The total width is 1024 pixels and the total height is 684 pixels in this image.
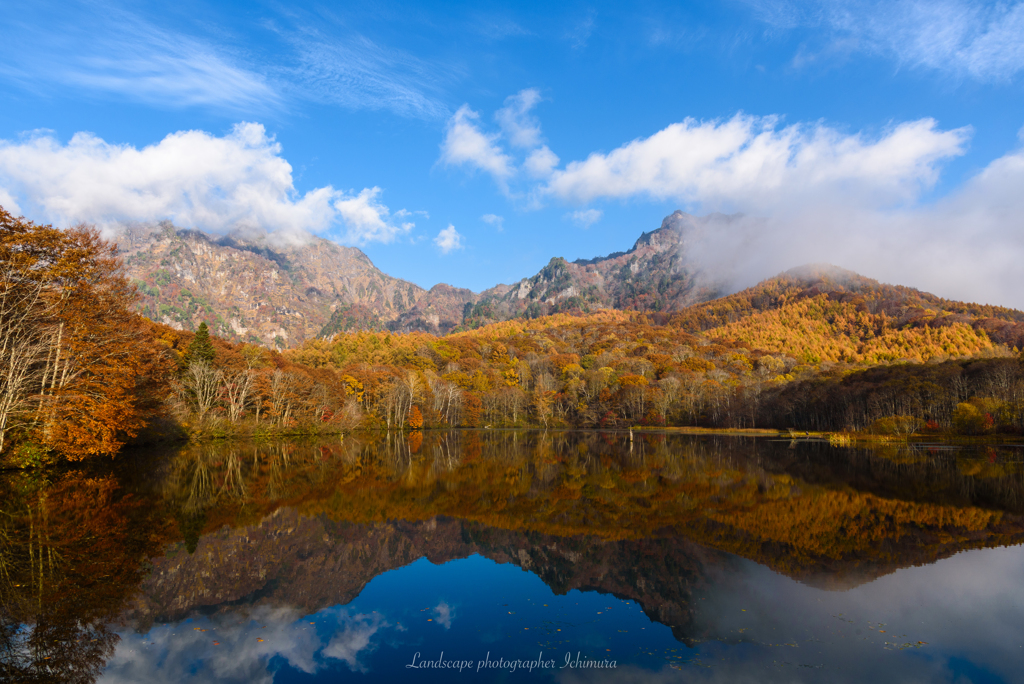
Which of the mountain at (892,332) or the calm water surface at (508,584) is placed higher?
the mountain at (892,332)

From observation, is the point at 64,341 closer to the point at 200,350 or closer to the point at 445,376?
the point at 200,350

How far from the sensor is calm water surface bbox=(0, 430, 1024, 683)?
7.61 meters

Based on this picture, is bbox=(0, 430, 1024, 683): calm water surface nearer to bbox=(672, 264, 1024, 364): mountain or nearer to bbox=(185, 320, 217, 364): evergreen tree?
bbox=(185, 320, 217, 364): evergreen tree

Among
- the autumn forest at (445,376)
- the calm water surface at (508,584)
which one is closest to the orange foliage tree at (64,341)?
the autumn forest at (445,376)

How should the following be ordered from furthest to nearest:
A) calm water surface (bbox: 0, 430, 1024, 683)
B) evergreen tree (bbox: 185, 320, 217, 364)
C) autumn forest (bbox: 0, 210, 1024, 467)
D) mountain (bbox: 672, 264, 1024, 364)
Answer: mountain (bbox: 672, 264, 1024, 364) → evergreen tree (bbox: 185, 320, 217, 364) → autumn forest (bbox: 0, 210, 1024, 467) → calm water surface (bbox: 0, 430, 1024, 683)

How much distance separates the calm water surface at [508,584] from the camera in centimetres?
761

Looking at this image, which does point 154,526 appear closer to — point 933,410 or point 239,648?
point 239,648

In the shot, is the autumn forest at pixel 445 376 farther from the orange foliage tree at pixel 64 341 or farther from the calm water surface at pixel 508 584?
the calm water surface at pixel 508 584

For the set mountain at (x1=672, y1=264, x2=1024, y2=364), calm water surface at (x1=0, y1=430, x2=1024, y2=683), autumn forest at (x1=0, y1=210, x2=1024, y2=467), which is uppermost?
mountain at (x1=672, y1=264, x2=1024, y2=364)

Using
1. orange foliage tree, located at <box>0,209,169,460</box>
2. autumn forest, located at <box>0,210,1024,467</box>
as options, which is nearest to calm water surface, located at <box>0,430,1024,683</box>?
orange foliage tree, located at <box>0,209,169,460</box>

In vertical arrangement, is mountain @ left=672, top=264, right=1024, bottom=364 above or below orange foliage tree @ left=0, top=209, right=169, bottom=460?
above

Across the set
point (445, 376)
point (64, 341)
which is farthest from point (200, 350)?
point (445, 376)

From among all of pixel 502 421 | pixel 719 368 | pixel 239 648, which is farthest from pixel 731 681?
pixel 719 368

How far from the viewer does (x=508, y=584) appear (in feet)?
38.5
